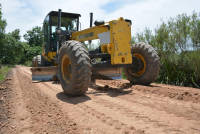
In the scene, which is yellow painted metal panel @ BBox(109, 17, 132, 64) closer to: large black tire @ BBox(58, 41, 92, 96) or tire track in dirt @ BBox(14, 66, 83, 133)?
large black tire @ BBox(58, 41, 92, 96)

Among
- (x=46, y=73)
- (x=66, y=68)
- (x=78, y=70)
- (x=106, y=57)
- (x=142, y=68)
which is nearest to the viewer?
(x=78, y=70)

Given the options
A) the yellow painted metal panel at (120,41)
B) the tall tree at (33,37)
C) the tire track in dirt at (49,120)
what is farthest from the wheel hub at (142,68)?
the tall tree at (33,37)

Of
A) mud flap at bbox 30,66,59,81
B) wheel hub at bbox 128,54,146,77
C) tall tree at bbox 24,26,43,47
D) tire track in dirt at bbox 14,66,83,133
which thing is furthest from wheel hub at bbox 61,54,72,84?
tall tree at bbox 24,26,43,47

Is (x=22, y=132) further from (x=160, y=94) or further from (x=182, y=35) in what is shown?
(x=182, y=35)

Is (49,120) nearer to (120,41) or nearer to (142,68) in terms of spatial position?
(120,41)

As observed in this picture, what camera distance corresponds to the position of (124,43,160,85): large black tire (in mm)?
5105

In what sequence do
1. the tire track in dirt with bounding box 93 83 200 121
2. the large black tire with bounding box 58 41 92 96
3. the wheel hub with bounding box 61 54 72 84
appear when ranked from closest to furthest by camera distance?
the tire track in dirt with bounding box 93 83 200 121
the large black tire with bounding box 58 41 92 96
the wheel hub with bounding box 61 54 72 84

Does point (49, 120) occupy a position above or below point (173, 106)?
below

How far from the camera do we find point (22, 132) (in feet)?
7.74

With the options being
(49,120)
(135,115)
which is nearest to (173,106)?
(135,115)

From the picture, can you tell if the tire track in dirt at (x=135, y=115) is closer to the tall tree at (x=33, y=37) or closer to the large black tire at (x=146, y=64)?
the large black tire at (x=146, y=64)

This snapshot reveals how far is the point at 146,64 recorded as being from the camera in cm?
521

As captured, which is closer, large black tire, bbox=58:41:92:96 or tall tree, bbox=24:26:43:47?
large black tire, bbox=58:41:92:96

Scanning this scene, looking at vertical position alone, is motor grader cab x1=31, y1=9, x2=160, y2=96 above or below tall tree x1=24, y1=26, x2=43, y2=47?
below
